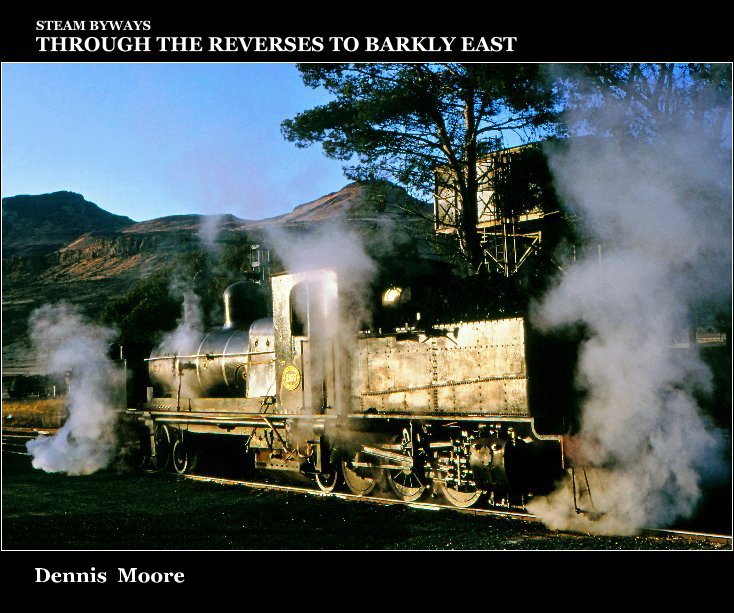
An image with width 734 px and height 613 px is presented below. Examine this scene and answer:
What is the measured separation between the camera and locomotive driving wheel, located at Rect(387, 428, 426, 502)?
9.56 metres

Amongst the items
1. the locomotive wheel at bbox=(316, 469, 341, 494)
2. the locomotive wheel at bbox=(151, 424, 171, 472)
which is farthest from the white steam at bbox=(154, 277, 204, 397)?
the locomotive wheel at bbox=(316, 469, 341, 494)

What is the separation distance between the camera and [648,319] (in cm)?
721

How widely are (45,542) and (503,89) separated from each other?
1110cm

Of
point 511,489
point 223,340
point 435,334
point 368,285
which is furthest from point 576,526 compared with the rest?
point 223,340

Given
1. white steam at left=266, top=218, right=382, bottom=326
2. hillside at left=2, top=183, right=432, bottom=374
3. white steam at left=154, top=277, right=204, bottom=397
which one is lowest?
white steam at left=154, top=277, right=204, bottom=397

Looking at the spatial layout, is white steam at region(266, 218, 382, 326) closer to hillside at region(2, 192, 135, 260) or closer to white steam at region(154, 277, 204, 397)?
white steam at region(154, 277, 204, 397)

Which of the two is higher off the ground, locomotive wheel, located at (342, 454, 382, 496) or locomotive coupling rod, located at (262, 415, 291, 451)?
locomotive coupling rod, located at (262, 415, 291, 451)

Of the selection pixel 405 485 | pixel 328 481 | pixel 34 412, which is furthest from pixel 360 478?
pixel 34 412

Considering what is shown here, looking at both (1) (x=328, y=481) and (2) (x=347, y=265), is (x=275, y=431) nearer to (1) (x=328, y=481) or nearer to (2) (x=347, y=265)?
(1) (x=328, y=481)

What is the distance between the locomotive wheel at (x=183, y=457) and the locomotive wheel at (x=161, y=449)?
1.09 feet

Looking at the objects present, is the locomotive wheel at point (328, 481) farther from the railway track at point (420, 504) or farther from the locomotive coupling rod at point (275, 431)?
the locomotive coupling rod at point (275, 431)
